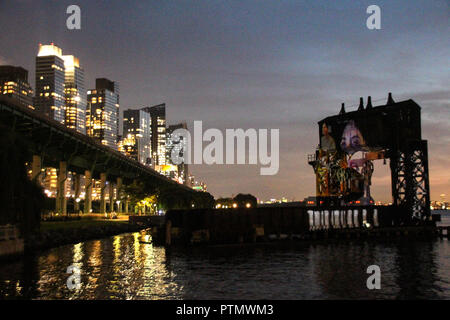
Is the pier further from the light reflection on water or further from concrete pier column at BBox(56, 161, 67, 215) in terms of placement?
concrete pier column at BBox(56, 161, 67, 215)

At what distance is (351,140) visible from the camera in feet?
270

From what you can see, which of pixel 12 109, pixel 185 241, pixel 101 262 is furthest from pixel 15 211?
pixel 12 109

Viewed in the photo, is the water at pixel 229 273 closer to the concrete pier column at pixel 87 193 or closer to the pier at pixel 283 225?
the pier at pixel 283 225

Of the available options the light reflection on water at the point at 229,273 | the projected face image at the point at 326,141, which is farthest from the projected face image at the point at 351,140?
the light reflection on water at the point at 229,273

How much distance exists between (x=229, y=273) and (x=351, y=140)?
52.8 m

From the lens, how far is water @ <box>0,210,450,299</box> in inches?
1112

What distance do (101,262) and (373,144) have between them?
2087 inches

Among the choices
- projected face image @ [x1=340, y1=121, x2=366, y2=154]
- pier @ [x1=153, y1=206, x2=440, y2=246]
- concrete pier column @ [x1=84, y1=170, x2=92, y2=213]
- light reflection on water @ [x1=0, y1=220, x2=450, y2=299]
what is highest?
projected face image @ [x1=340, y1=121, x2=366, y2=154]

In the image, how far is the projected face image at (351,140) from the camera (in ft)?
265

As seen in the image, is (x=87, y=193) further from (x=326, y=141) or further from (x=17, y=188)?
(x=17, y=188)

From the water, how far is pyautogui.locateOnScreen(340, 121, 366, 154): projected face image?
29506 mm

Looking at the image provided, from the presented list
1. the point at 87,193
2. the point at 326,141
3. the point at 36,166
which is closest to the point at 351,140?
the point at 326,141

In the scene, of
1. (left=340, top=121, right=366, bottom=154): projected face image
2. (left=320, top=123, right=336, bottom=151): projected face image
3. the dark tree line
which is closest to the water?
the dark tree line
